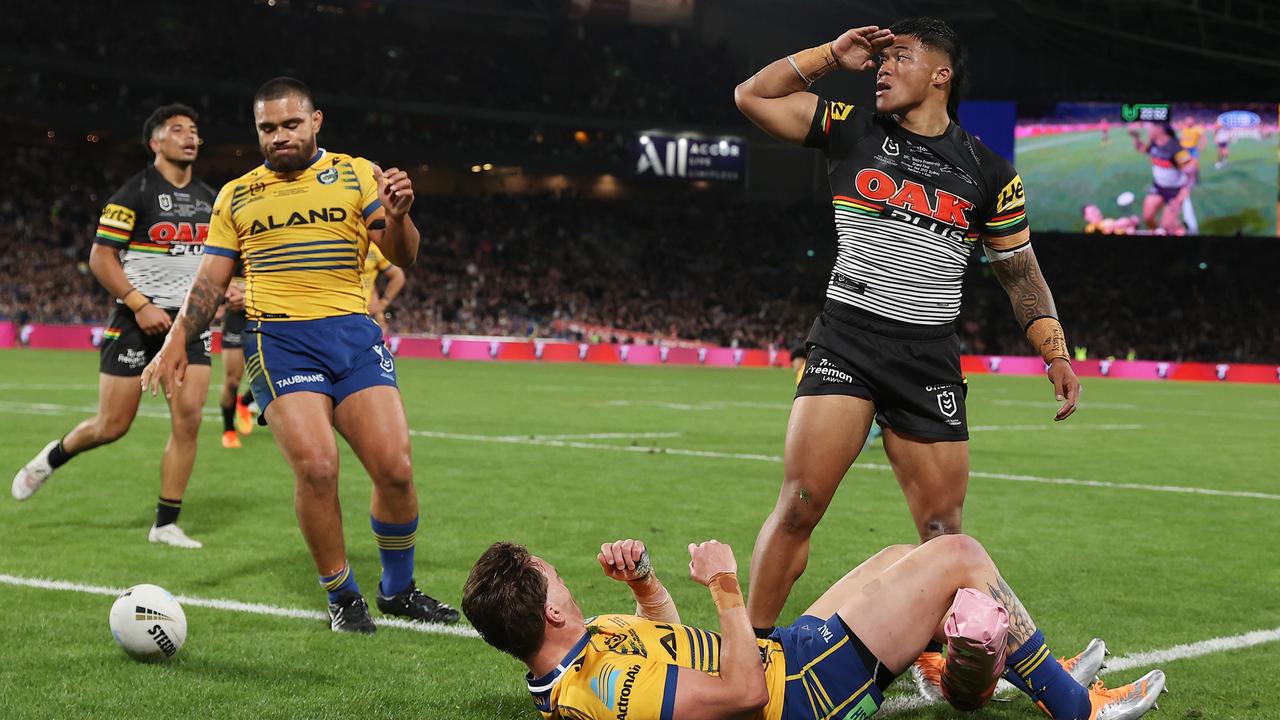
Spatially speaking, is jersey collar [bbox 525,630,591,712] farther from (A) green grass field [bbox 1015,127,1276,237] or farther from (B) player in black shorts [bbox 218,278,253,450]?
(A) green grass field [bbox 1015,127,1276,237]

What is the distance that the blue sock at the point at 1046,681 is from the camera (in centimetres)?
418

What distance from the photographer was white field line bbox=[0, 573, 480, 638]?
6.01m

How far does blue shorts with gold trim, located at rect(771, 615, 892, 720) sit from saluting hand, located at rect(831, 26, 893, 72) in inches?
84.7

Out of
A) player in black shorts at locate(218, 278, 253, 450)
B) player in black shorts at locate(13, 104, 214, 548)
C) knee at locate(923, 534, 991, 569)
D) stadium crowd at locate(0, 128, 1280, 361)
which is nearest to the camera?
knee at locate(923, 534, 991, 569)

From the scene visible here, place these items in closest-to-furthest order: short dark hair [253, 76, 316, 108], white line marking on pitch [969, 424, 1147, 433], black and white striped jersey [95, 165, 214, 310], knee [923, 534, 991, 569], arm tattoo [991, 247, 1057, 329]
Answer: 1. knee [923, 534, 991, 569]
2. arm tattoo [991, 247, 1057, 329]
3. short dark hair [253, 76, 316, 108]
4. black and white striped jersey [95, 165, 214, 310]
5. white line marking on pitch [969, 424, 1147, 433]

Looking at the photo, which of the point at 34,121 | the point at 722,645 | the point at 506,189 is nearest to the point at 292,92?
the point at 722,645

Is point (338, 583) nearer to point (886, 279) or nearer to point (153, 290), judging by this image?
point (886, 279)

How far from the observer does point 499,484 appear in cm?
1113

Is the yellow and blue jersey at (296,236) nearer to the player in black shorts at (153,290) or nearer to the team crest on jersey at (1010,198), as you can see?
the player in black shorts at (153,290)

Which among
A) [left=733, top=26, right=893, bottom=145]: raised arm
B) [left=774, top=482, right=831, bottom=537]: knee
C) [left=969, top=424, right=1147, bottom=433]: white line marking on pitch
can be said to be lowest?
[left=969, top=424, right=1147, bottom=433]: white line marking on pitch

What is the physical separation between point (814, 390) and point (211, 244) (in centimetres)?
315

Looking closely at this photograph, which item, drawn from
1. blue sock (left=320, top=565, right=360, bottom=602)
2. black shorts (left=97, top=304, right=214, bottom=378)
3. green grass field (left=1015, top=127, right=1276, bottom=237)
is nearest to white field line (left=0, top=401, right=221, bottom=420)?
black shorts (left=97, top=304, right=214, bottom=378)

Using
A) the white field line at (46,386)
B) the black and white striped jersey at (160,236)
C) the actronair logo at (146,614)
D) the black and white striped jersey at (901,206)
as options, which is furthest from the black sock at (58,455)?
the white field line at (46,386)

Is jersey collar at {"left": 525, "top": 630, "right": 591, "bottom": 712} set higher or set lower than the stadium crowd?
higher
